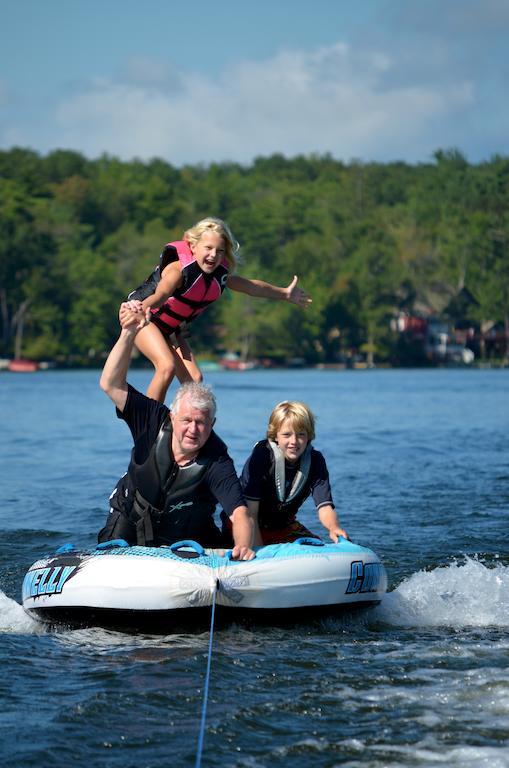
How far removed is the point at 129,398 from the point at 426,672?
2207mm


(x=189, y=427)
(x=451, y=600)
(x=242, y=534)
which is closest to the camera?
(x=189, y=427)

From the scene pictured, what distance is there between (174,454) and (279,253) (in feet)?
345

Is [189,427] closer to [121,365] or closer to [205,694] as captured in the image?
[121,365]

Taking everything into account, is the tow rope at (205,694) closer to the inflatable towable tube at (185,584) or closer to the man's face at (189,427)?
the inflatable towable tube at (185,584)

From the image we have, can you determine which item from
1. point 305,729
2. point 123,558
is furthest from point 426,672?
point 123,558

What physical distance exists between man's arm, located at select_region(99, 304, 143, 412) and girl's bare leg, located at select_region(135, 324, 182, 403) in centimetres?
139

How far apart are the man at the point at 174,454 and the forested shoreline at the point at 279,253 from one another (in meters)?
80.1

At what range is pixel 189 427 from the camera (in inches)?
264

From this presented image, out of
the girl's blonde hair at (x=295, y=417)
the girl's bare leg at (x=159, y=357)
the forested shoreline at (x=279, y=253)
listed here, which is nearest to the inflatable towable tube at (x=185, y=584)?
the girl's blonde hair at (x=295, y=417)

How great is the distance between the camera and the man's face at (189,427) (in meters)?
6.66

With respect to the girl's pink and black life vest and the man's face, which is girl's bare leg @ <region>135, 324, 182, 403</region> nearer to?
the girl's pink and black life vest

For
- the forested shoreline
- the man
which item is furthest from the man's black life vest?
the forested shoreline

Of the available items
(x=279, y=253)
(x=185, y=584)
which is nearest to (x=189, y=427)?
(x=185, y=584)

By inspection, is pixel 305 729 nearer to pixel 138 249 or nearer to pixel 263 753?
pixel 263 753
